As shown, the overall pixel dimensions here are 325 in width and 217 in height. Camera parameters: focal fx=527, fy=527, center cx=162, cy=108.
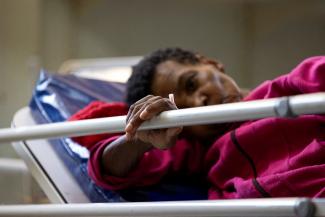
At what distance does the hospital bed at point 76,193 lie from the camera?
24.2 inches

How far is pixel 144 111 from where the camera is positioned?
0.72 m

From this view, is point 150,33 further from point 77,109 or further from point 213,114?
point 213,114

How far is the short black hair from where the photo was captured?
120 cm

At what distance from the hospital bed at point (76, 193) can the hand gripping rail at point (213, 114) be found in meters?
0.01

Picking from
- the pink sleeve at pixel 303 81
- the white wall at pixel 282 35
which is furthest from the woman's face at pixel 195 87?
the white wall at pixel 282 35

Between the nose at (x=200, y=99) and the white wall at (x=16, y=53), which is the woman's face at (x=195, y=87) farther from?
the white wall at (x=16, y=53)

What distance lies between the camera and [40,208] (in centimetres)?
88

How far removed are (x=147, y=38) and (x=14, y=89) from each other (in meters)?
1.22

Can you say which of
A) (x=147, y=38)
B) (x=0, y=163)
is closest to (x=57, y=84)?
(x=0, y=163)

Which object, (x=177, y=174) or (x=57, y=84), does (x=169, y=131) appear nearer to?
(x=177, y=174)

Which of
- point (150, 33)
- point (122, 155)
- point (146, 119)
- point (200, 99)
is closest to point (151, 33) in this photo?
point (150, 33)

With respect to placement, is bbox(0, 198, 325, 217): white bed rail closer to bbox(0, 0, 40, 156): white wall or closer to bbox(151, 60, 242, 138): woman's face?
bbox(151, 60, 242, 138): woman's face

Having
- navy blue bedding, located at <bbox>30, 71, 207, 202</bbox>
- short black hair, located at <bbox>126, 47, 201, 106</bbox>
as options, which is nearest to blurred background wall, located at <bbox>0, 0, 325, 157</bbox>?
navy blue bedding, located at <bbox>30, 71, 207, 202</bbox>

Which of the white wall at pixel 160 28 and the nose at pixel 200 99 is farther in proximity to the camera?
the white wall at pixel 160 28
